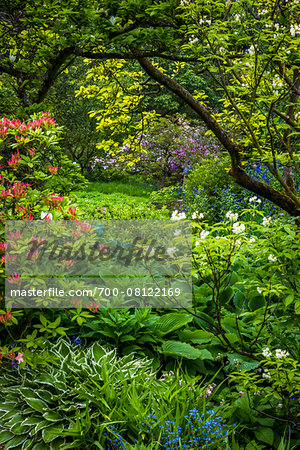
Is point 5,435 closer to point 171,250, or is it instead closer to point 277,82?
point 171,250

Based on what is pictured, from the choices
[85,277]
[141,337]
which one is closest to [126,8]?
[85,277]

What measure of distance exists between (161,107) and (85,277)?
1454cm

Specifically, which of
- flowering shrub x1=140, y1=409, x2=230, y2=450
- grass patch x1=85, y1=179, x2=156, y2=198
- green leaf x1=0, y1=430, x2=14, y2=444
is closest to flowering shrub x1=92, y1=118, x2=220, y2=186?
grass patch x1=85, y1=179, x2=156, y2=198

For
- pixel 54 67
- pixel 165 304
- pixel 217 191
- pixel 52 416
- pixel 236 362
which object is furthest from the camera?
pixel 217 191

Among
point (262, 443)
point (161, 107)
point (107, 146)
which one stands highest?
point (161, 107)

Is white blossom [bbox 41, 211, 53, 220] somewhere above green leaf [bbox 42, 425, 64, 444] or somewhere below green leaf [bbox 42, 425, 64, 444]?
above

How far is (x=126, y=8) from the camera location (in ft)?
8.61

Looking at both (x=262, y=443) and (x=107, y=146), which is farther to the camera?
(x=107, y=146)

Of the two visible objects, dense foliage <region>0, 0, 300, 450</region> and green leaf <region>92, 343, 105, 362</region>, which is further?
green leaf <region>92, 343, 105, 362</region>

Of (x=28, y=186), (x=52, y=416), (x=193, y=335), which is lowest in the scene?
(x=52, y=416)

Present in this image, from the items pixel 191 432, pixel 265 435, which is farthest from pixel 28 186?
pixel 265 435

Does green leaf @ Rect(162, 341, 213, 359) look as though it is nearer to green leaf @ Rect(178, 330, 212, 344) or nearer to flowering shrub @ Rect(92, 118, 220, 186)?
green leaf @ Rect(178, 330, 212, 344)

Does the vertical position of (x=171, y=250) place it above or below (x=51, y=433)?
above

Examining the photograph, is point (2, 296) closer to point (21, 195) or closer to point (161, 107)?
point (21, 195)
